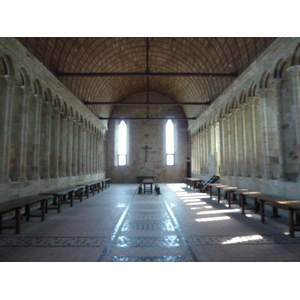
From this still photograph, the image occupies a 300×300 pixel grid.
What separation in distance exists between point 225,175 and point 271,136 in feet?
19.5

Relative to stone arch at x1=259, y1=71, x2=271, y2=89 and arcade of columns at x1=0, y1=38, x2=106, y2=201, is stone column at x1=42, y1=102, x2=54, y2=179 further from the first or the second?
stone arch at x1=259, y1=71, x2=271, y2=89

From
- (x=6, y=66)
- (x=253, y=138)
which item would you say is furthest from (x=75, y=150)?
(x=253, y=138)

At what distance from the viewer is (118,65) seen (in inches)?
797

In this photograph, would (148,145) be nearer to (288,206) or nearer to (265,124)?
(265,124)

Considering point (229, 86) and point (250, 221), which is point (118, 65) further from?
point (250, 221)

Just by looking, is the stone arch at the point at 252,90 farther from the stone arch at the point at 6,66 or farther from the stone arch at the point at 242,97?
the stone arch at the point at 6,66

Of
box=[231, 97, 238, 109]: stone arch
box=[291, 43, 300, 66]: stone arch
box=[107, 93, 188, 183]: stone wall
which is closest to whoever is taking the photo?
box=[291, 43, 300, 66]: stone arch

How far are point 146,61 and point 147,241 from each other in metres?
16.5

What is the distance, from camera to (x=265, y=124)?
11070mm

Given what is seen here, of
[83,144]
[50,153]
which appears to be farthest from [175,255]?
[83,144]

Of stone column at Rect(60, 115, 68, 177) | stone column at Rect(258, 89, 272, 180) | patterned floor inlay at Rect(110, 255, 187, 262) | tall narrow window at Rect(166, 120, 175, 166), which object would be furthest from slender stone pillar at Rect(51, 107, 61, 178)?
tall narrow window at Rect(166, 120, 175, 166)

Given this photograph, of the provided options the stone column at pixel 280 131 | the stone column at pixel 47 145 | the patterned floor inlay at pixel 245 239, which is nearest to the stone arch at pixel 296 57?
the stone column at pixel 280 131

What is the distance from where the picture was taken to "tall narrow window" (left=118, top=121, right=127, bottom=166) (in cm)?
3070

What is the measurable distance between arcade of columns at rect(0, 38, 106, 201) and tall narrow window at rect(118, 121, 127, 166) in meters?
10.5
